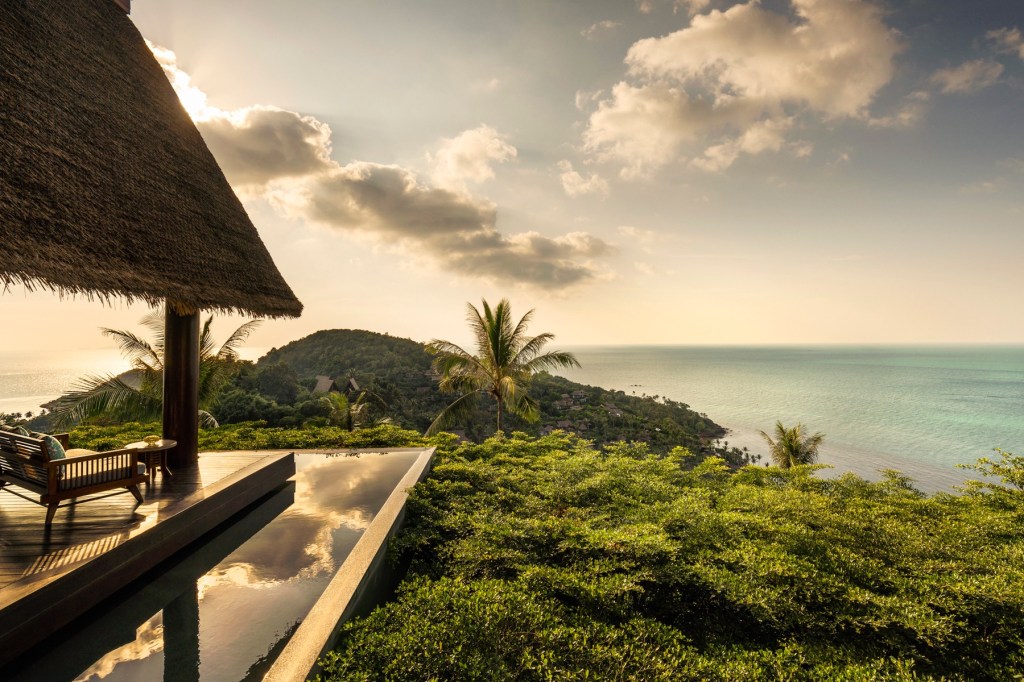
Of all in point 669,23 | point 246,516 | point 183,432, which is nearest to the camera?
point 246,516

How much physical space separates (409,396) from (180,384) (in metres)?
17.7

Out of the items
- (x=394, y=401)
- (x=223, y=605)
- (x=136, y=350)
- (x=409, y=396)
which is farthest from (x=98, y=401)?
(x=409, y=396)

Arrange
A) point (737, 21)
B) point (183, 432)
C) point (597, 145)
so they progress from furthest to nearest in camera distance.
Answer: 1. point (597, 145)
2. point (737, 21)
3. point (183, 432)

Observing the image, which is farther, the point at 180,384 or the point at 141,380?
the point at 141,380

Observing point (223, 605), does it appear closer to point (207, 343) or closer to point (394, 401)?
point (207, 343)

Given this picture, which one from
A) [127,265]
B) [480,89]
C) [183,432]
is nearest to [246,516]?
[183,432]

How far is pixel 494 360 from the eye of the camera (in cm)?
1063

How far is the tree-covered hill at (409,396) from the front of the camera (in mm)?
18359

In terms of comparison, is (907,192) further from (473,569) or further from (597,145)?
(473,569)

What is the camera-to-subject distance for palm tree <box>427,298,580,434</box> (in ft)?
34.5

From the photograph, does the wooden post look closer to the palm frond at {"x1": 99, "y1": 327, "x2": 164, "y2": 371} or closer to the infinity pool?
the infinity pool

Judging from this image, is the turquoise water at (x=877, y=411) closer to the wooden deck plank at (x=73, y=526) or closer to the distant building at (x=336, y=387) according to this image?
the wooden deck plank at (x=73, y=526)

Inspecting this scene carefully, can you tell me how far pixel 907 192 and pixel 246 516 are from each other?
25.8 metres

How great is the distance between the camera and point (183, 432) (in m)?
5.01
